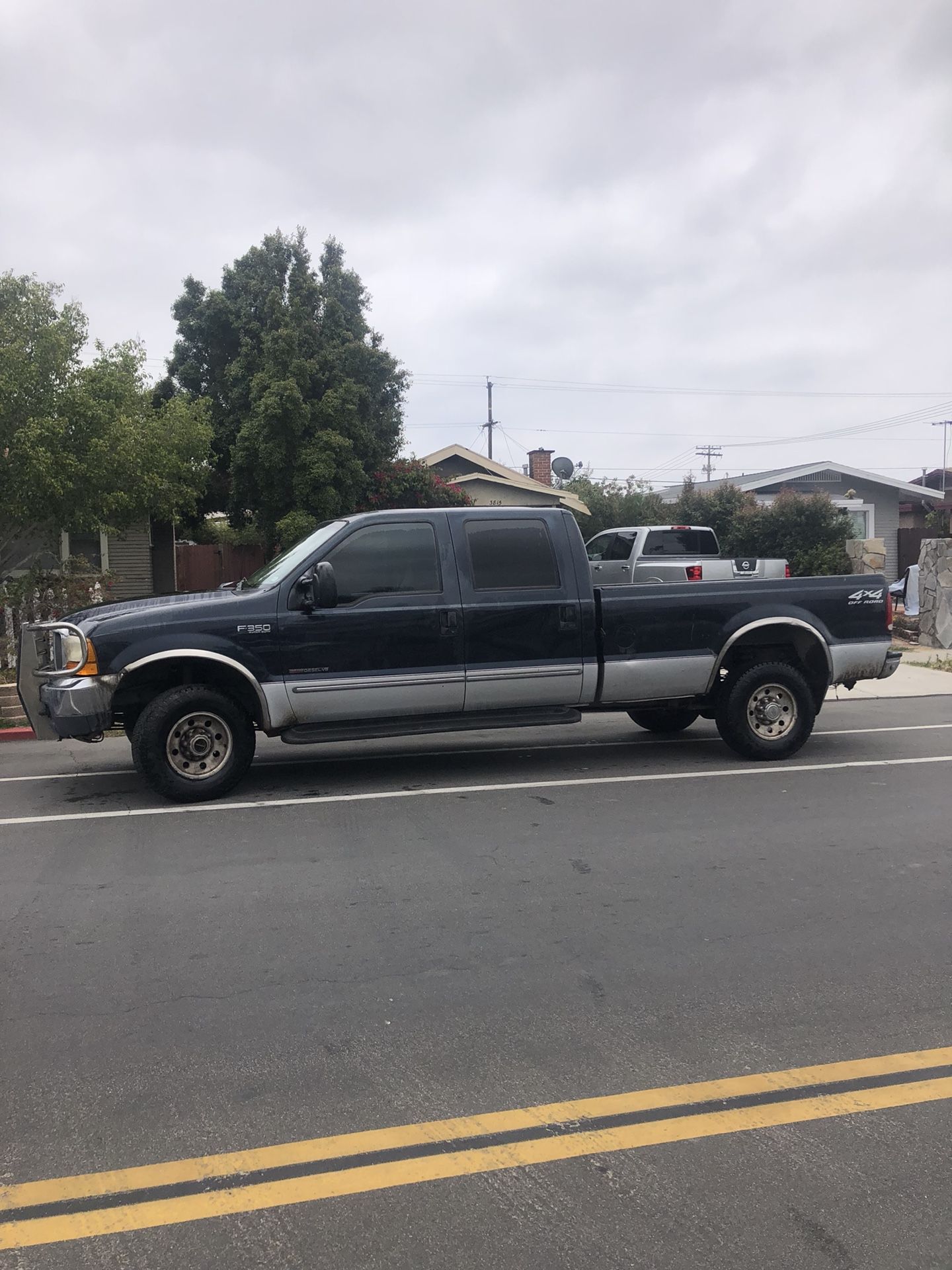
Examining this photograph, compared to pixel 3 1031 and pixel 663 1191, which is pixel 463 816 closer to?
pixel 3 1031

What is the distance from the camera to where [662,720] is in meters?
9.99

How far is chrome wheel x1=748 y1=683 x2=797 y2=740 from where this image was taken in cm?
862

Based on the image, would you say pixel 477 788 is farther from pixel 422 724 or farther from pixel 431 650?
pixel 431 650

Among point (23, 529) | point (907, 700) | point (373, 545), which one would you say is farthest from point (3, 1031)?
point (23, 529)

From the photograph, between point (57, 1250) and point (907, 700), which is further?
point (907, 700)

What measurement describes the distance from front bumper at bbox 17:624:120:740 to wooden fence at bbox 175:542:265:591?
16355 millimetres

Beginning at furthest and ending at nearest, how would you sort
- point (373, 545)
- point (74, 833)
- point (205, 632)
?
point (373, 545) < point (205, 632) < point (74, 833)

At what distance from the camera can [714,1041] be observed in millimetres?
3771

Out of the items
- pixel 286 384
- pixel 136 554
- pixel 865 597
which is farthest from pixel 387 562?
pixel 136 554

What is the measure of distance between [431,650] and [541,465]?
2473 centimetres

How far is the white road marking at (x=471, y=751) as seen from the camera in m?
8.59

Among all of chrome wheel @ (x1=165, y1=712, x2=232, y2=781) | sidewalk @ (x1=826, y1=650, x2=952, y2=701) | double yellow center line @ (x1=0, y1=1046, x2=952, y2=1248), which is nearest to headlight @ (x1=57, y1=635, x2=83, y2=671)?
chrome wheel @ (x1=165, y1=712, x2=232, y2=781)

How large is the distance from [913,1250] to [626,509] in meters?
22.8

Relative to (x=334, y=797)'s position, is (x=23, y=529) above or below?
above
